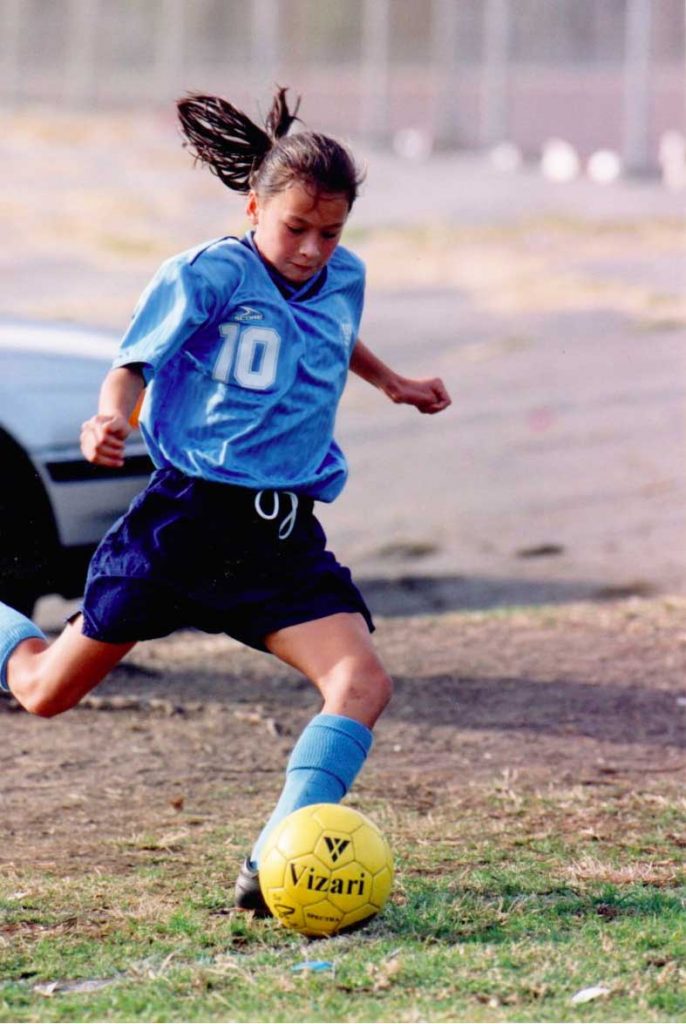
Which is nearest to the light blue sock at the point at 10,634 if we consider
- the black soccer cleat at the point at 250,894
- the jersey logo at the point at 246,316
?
the black soccer cleat at the point at 250,894

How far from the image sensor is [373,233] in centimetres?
2516

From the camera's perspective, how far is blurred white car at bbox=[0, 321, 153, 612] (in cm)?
679

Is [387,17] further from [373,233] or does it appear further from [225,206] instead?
[373,233]

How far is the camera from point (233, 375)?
4086mm

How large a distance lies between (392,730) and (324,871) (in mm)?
2365

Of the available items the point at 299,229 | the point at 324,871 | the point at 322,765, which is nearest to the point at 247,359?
→ the point at 299,229

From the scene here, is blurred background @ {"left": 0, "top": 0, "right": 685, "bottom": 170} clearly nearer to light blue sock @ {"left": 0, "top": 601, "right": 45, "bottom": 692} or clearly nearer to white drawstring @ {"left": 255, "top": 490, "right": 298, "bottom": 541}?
light blue sock @ {"left": 0, "top": 601, "right": 45, "bottom": 692}

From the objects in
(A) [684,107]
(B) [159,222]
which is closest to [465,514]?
(B) [159,222]

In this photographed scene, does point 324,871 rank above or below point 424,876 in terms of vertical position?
above

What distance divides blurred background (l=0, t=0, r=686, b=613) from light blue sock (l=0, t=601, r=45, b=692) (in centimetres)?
286

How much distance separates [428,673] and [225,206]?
72.9 feet

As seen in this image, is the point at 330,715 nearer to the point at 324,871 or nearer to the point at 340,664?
the point at 340,664

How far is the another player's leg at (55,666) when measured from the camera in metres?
4.24

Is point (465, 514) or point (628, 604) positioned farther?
point (465, 514)
